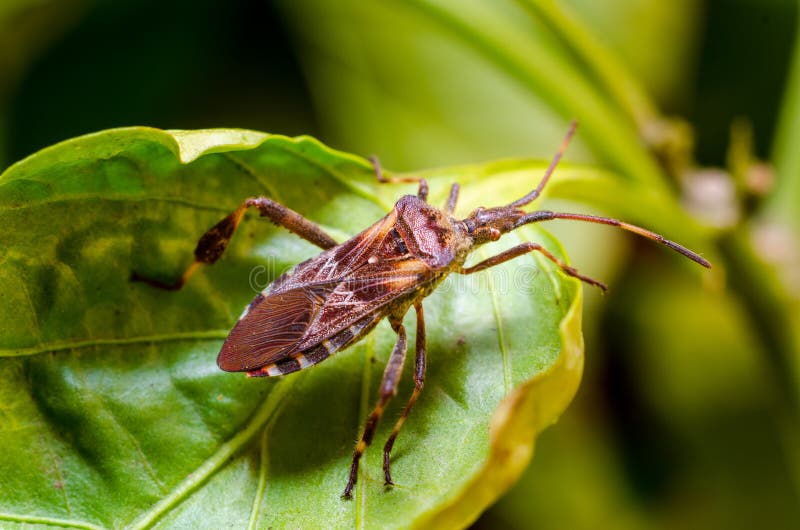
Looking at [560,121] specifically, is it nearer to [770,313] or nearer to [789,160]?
[789,160]

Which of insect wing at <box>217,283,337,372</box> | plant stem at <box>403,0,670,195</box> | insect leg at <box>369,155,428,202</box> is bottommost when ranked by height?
insect wing at <box>217,283,337,372</box>

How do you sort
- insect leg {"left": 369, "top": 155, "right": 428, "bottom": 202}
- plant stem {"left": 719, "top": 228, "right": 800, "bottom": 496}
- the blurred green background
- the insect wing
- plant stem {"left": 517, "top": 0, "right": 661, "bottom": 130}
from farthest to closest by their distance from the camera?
the blurred green background
plant stem {"left": 719, "top": 228, "right": 800, "bottom": 496}
plant stem {"left": 517, "top": 0, "right": 661, "bottom": 130}
insect leg {"left": 369, "top": 155, "right": 428, "bottom": 202}
the insect wing

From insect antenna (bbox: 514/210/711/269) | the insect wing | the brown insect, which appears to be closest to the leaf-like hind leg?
the brown insect

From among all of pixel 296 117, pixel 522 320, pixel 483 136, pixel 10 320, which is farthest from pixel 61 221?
pixel 483 136

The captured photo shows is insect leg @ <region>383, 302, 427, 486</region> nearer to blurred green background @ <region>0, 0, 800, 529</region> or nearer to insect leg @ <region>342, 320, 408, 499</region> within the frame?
insect leg @ <region>342, 320, 408, 499</region>

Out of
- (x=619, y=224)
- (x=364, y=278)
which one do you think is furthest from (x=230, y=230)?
(x=619, y=224)

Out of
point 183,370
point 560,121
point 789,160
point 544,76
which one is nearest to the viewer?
point 183,370

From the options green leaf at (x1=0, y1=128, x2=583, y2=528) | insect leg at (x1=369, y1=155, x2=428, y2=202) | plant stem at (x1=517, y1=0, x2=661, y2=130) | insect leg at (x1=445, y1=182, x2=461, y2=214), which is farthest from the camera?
plant stem at (x1=517, y1=0, x2=661, y2=130)
